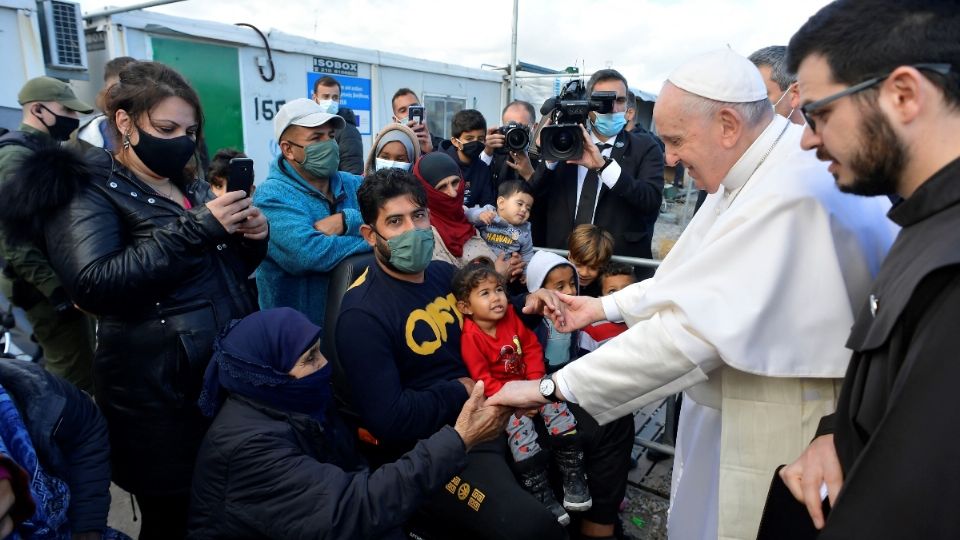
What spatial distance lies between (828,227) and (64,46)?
8.06 metres

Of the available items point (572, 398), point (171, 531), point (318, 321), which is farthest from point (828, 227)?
point (171, 531)

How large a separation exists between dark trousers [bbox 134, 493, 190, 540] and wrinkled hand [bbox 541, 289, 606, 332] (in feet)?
5.88

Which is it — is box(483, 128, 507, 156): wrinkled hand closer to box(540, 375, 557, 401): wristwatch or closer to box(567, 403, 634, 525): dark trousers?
box(567, 403, 634, 525): dark trousers

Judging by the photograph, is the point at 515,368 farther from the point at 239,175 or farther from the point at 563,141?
the point at 563,141

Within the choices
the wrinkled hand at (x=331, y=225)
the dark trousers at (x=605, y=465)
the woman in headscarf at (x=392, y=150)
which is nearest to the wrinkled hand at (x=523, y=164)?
the woman in headscarf at (x=392, y=150)

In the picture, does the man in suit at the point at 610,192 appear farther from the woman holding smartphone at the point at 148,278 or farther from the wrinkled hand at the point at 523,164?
the woman holding smartphone at the point at 148,278

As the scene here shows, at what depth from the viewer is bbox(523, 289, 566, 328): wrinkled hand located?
271 centimetres

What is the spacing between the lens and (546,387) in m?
2.08

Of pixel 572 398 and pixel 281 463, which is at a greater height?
pixel 572 398

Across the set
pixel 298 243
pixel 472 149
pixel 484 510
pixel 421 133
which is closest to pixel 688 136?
pixel 484 510

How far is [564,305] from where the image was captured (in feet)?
8.99

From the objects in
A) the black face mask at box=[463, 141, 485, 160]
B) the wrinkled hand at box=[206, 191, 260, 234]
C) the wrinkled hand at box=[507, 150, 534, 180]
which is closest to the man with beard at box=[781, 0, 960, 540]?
the wrinkled hand at box=[206, 191, 260, 234]

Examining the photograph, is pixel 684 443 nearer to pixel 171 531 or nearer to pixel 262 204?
pixel 171 531

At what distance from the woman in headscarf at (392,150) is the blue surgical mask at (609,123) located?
1.45 meters
